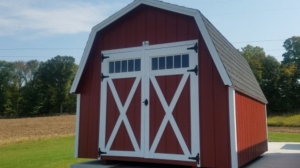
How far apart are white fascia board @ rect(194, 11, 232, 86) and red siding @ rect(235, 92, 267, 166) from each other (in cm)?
70

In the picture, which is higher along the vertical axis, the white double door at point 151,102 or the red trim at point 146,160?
Answer: the white double door at point 151,102

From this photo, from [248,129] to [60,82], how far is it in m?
58.0

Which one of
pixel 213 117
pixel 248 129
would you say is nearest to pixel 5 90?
pixel 248 129

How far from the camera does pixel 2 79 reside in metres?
52.2

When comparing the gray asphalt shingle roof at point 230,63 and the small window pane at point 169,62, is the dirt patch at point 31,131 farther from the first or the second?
the gray asphalt shingle roof at point 230,63

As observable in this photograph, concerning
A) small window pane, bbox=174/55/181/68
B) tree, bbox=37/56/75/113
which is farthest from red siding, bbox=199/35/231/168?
tree, bbox=37/56/75/113

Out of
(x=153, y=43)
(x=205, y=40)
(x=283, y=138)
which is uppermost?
(x=153, y=43)

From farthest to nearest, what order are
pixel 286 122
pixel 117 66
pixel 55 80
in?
pixel 55 80
pixel 286 122
pixel 117 66

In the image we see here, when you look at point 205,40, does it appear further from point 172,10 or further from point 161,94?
point 161,94

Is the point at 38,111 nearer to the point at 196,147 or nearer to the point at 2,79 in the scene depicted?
the point at 2,79

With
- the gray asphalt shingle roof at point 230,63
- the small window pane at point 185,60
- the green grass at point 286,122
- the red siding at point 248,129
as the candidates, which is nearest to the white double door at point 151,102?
the small window pane at point 185,60

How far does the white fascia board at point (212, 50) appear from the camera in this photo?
5004 mm

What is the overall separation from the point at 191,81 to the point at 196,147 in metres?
1.31

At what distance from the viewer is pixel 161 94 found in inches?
231
